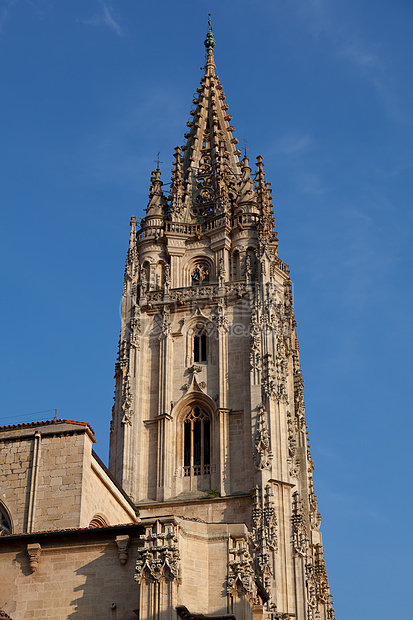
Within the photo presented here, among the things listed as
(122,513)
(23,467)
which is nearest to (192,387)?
(122,513)

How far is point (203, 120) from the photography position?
5984cm

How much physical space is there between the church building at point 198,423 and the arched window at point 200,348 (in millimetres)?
68

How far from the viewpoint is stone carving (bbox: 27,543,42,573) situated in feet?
82.1

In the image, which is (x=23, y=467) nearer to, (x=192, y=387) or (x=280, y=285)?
(x=192, y=387)

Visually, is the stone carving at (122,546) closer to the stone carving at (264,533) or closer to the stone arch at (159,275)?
the stone carving at (264,533)

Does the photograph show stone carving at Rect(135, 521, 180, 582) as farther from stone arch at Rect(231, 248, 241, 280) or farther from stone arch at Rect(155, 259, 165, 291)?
stone arch at Rect(155, 259, 165, 291)

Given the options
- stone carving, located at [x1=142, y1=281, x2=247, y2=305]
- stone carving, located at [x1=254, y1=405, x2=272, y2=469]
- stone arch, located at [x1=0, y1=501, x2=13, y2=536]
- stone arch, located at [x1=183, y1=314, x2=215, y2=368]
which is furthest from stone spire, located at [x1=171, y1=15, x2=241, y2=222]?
stone arch, located at [x1=0, y1=501, x2=13, y2=536]

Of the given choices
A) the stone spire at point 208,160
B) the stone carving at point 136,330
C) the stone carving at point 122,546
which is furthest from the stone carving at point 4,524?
the stone spire at point 208,160

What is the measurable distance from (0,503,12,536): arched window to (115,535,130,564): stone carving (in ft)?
23.8

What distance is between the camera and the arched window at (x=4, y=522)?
1227 inches

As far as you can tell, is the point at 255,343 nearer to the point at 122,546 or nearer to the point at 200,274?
the point at 200,274

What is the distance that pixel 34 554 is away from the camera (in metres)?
25.1

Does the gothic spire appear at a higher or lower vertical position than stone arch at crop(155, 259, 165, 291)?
higher

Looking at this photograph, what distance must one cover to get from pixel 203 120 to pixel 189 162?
3359 millimetres
